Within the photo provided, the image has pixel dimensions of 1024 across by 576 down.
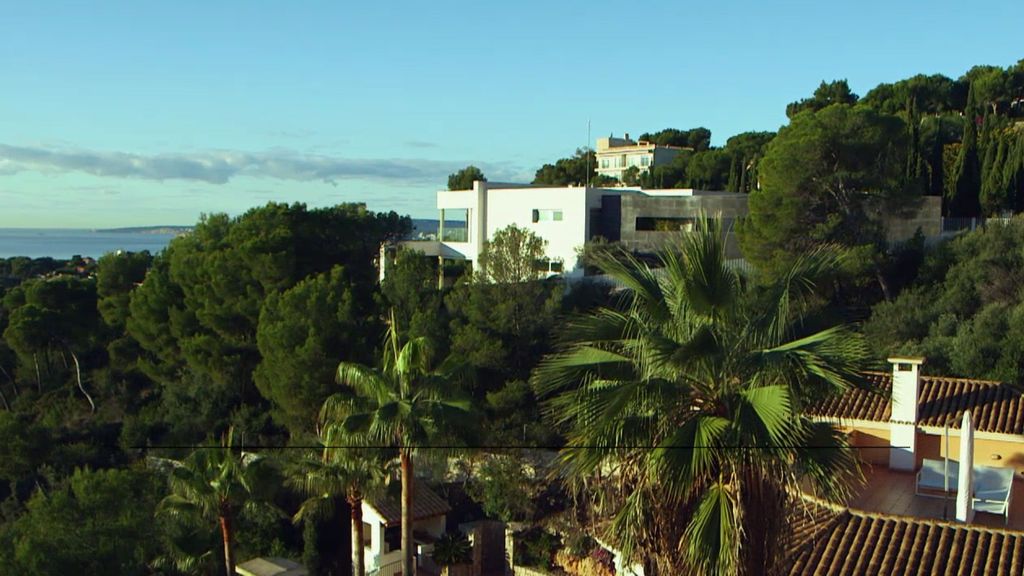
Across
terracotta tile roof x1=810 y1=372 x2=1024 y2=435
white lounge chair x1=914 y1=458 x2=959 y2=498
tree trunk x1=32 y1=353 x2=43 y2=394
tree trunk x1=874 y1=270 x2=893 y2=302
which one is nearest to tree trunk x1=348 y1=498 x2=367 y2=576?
terracotta tile roof x1=810 y1=372 x2=1024 y2=435

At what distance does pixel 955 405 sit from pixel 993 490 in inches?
134

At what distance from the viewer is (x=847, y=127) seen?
104 feet

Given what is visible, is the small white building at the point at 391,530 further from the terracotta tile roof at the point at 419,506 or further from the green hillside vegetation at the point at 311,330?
the green hillside vegetation at the point at 311,330

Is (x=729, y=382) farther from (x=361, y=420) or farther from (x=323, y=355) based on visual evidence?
(x=323, y=355)

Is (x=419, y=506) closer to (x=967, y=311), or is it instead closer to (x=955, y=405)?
(x=955, y=405)

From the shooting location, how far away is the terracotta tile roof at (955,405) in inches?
545

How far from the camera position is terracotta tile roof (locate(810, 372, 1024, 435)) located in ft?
45.4

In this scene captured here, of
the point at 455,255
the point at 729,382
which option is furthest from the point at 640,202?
the point at 729,382

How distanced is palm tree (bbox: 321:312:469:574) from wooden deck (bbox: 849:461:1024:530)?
5.88 m

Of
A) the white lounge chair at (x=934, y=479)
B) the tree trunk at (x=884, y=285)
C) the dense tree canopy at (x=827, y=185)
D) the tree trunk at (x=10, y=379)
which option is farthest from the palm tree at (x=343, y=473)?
the tree trunk at (x=10, y=379)

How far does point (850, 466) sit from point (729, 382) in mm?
1059

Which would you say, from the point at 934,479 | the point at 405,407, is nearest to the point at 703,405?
the point at 405,407

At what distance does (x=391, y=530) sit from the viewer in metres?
18.6

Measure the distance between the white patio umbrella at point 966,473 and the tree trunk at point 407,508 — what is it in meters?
7.25
